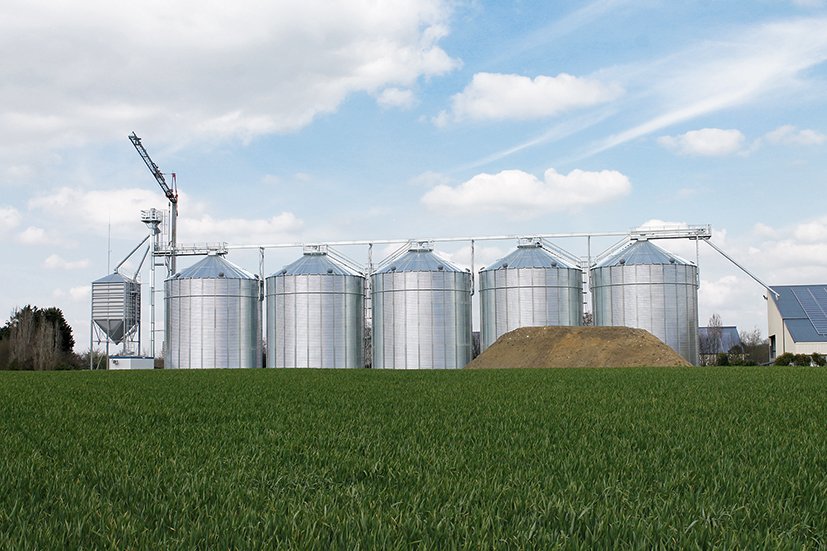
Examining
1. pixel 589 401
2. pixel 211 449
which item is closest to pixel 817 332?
pixel 589 401

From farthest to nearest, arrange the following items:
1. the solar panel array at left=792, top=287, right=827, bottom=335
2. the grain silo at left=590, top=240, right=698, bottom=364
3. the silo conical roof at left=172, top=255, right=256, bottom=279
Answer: the silo conical roof at left=172, top=255, right=256, bottom=279
the solar panel array at left=792, top=287, right=827, bottom=335
the grain silo at left=590, top=240, right=698, bottom=364

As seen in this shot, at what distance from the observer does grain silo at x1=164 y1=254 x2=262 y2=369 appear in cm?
5259

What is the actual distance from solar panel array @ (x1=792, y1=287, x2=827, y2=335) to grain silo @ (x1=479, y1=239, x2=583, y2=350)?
1580cm

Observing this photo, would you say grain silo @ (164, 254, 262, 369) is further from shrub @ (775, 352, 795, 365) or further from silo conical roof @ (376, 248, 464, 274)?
shrub @ (775, 352, 795, 365)

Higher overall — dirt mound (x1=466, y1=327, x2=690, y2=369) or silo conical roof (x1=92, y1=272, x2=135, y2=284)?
silo conical roof (x1=92, y1=272, x2=135, y2=284)

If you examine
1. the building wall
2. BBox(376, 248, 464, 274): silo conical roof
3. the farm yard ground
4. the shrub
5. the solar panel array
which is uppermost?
BBox(376, 248, 464, 274): silo conical roof

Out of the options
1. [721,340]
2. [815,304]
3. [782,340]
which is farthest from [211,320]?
[721,340]

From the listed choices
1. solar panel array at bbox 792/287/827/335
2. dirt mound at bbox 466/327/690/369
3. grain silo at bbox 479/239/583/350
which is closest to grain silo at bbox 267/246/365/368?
grain silo at bbox 479/239/583/350

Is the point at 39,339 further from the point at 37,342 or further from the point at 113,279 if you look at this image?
the point at 113,279

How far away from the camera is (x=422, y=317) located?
49.7 metres

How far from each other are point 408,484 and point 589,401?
27.0 ft

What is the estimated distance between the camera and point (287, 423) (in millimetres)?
10477

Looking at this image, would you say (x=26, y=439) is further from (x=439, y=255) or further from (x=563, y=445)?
(x=439, y=255)

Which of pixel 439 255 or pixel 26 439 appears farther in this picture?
pixel 439 255
